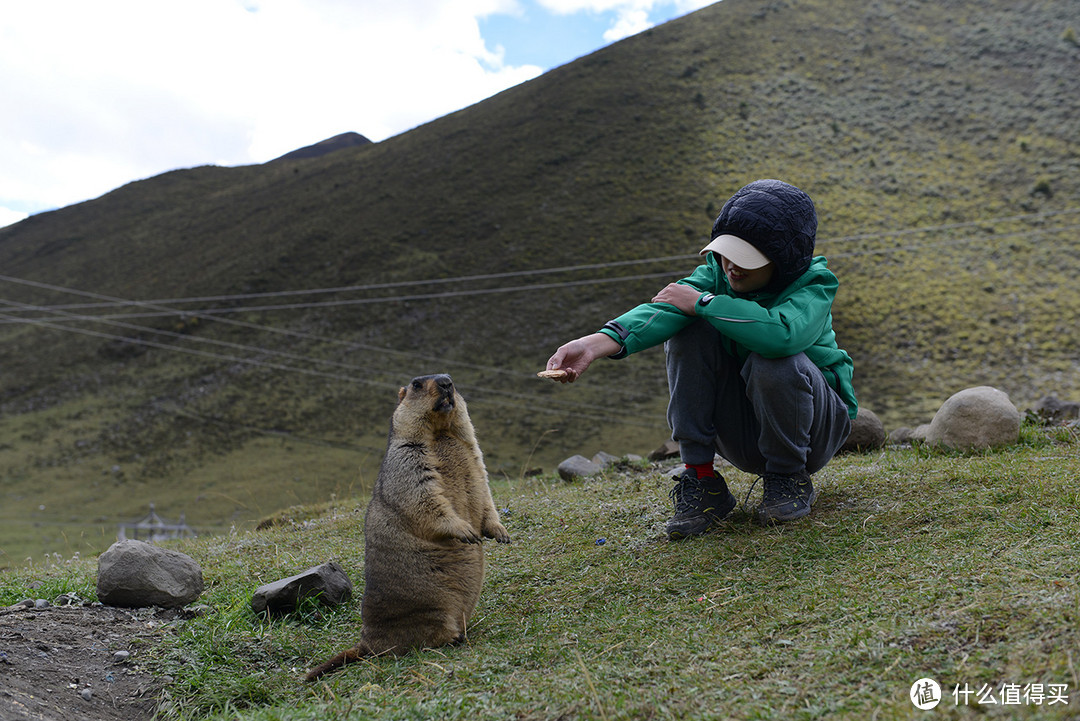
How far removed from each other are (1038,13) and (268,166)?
205 feet

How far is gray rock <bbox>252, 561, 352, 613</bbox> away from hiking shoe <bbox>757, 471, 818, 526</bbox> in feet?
8.62

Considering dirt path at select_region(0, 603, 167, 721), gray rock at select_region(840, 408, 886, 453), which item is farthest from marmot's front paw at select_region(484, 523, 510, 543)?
gray rock at select_region(840, 408, 886, 453)

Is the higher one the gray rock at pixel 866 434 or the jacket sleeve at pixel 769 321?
the jacket sleeve at pixel 769 321

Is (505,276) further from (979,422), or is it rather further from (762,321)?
(762,321)

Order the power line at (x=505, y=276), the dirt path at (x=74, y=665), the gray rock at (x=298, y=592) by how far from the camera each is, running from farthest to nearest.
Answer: the power line at (x=505, y=276) < the gray rock at (x=298, y=592) < the dirt path at (x=74, y=665)

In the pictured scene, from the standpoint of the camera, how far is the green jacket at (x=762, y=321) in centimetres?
368

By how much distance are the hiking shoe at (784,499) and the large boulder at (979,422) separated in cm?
224

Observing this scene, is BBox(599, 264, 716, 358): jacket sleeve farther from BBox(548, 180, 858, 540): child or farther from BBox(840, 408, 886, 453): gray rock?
BBox(840, 408, 886, 453): gray rock

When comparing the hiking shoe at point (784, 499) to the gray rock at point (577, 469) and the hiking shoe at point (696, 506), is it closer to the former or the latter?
the hiking shoe at point (696, 506)

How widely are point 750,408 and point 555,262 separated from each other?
122 feet

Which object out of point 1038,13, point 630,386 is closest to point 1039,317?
point 630,386

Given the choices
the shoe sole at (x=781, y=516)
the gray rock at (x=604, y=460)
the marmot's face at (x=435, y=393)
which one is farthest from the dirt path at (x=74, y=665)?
the gray rock at (x=604, y=460)

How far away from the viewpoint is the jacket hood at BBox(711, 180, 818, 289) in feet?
12.6

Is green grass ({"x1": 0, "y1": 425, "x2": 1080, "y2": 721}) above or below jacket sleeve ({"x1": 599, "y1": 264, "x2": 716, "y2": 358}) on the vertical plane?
below
